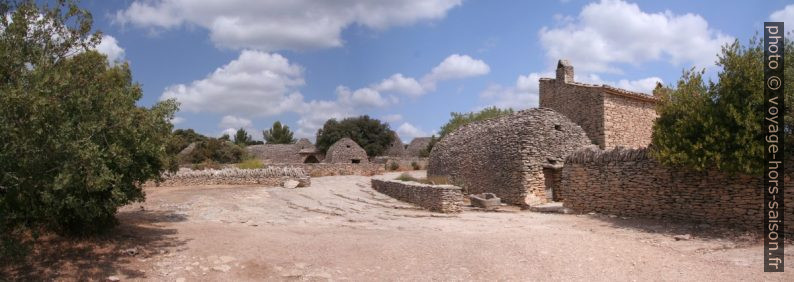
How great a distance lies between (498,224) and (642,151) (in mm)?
4519

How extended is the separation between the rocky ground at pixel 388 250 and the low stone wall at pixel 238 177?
8.42 meters

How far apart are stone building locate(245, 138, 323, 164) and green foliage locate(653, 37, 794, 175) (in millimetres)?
42406

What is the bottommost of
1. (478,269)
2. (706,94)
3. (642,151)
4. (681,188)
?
(478,269)

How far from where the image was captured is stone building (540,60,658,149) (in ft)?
71.9

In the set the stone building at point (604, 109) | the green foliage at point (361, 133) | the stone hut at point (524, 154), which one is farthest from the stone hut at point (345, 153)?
the stone hut at point (524, 154)

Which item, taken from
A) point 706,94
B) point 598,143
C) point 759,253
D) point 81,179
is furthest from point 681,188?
point 81,179

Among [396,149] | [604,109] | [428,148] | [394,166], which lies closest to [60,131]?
[604,109]

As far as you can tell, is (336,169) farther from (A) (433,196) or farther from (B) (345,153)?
(A) (433,196)

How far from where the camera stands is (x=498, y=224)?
13.4 metres

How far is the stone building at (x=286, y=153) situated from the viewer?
51406 mm

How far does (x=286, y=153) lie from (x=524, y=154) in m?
37.2

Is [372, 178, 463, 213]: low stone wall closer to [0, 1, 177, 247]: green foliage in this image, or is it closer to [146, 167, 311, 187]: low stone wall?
[146, 167, 311, 187]: low stone wall

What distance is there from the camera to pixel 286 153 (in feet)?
171

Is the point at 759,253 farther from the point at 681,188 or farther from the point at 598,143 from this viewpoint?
the point at 598,143
